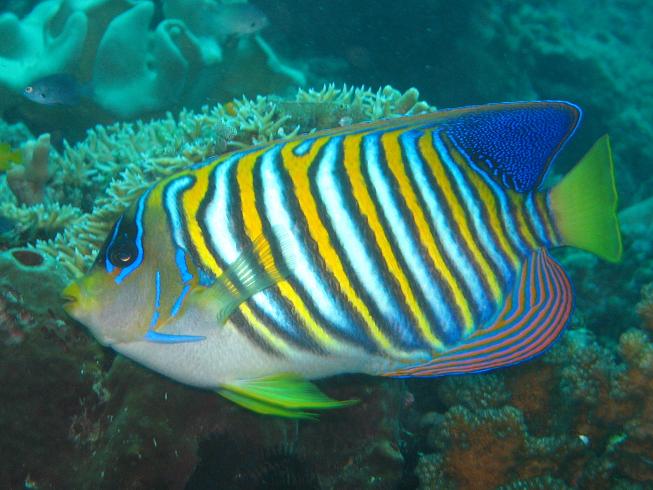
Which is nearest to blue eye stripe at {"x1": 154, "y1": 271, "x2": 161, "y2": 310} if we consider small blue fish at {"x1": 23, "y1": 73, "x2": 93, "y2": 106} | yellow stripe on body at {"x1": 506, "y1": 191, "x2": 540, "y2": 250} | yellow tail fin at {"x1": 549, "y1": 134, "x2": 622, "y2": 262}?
yellow stripe on body at {"x1": 506, "y1": 191, "x2": 540, "y2": 250}

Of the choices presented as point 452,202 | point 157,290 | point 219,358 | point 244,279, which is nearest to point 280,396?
point 219,358

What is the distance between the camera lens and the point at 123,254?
1.48 m

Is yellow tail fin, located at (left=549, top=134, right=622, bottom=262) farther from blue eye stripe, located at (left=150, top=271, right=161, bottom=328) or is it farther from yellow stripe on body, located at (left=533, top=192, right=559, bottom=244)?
blue eye stripe, located at (left=150, top=271, right=161, bottom=328)

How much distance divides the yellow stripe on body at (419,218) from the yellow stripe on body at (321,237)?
252mm

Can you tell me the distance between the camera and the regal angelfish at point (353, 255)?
147 centimetres

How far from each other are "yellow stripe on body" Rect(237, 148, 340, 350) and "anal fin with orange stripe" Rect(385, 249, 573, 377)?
0.31 metres

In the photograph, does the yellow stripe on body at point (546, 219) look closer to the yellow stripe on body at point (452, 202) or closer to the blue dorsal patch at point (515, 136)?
the blue dorsal patch at point (515, 136)

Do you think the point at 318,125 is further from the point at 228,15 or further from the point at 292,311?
the point at 228,15

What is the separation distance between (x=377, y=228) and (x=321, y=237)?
174 mm

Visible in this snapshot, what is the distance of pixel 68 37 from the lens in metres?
6.71

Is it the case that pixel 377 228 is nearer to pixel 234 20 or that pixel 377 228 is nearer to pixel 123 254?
pixel 123 254

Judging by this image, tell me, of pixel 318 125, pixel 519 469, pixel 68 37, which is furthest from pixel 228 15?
pixel 519 469

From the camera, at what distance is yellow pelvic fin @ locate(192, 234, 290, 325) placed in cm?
141

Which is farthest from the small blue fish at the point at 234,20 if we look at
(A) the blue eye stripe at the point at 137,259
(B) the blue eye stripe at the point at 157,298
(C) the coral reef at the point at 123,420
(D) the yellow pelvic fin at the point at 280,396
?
(D) the yellow pelvic fin at the point at 280,396
